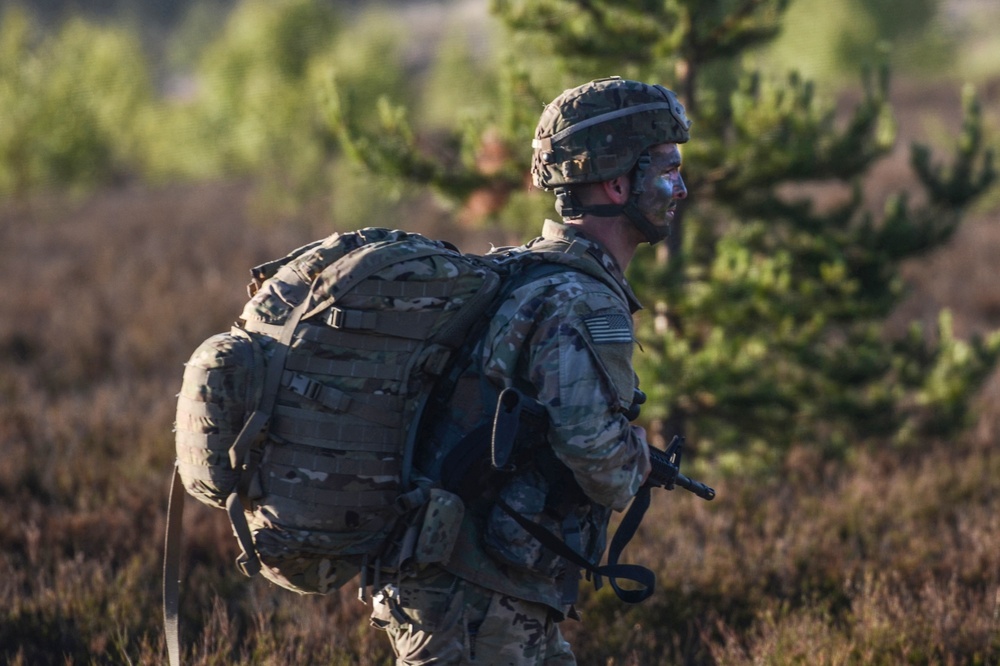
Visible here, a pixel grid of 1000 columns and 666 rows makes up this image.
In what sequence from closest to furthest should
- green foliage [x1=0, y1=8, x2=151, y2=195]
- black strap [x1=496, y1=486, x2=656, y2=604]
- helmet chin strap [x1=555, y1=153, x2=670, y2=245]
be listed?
black strap [x1=496, y1=486, x2=656, y2=604] → helmet chin strap [x1=555, y1=153, x2=670, y2=245] → green foliage [x1=0, y1=8, x2=151, y2=195]

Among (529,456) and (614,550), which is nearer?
(529,456)

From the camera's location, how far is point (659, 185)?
100.0 inches

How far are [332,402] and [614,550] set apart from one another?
0.90 metres

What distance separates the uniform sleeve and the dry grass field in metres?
1.63

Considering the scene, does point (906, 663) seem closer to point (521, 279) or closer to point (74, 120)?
point (521, 279)

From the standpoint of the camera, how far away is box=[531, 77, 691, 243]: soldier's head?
2492 millimetres

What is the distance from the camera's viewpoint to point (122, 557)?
469 cm

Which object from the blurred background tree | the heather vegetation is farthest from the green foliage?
the blurred background tree

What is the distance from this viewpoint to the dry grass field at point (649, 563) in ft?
12.2

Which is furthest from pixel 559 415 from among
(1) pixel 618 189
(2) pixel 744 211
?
(2) pixel 744 211

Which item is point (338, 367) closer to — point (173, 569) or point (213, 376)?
point (213, 376)

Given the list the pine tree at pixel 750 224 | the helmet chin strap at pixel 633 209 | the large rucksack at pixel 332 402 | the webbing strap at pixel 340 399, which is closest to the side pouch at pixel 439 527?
the large rucksack at pixel 332 402

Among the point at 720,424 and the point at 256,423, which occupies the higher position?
the point at 256,423

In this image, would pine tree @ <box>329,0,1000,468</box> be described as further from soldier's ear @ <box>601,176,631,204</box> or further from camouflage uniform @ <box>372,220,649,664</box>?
camouflage uniform @ <box>372,220,649,664</box>
